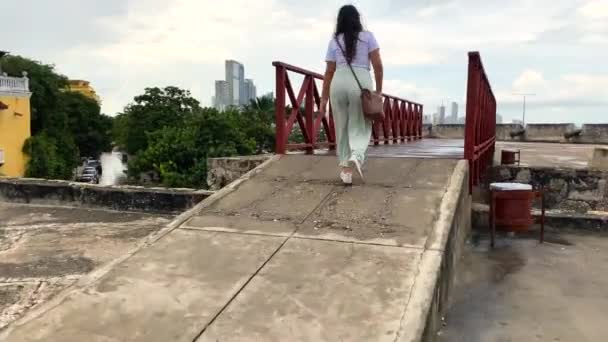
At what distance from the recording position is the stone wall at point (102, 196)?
6.39 meters

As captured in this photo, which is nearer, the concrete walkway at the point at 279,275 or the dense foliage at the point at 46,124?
the concrete walkway at the point at 279,275

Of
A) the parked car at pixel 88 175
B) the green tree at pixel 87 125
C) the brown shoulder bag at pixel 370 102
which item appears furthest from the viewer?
the green tree at pixel 87 125

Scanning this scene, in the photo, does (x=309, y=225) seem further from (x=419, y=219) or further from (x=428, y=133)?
(x=428, y=133)

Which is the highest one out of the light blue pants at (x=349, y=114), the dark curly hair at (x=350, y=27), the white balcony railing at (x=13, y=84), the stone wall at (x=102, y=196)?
the white balcony railing at (x=13, y=84)

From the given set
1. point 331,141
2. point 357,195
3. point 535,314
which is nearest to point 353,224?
point 357,195

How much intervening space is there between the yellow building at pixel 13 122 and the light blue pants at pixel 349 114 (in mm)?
28400

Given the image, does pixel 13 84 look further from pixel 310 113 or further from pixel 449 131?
pixel 310 113

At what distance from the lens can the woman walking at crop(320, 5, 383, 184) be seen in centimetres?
433

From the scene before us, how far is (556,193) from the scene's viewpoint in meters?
8.68

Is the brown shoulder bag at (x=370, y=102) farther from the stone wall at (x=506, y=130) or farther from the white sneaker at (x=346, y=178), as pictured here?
the stone wall at (x=506, y=130)

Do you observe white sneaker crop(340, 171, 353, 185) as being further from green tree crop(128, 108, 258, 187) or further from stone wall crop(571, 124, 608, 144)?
stone wall crop(571, 124, 608, 144)

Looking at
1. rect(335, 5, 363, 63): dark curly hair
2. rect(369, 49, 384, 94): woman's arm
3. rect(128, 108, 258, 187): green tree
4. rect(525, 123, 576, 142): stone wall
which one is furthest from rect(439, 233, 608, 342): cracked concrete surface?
rect(525, 123, 576, 142): stone wall

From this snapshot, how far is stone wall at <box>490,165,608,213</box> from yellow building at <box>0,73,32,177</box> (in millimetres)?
27532

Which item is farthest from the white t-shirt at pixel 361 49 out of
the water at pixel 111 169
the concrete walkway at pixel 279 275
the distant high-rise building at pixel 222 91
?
the distant high-rise building at pixel 222 91
